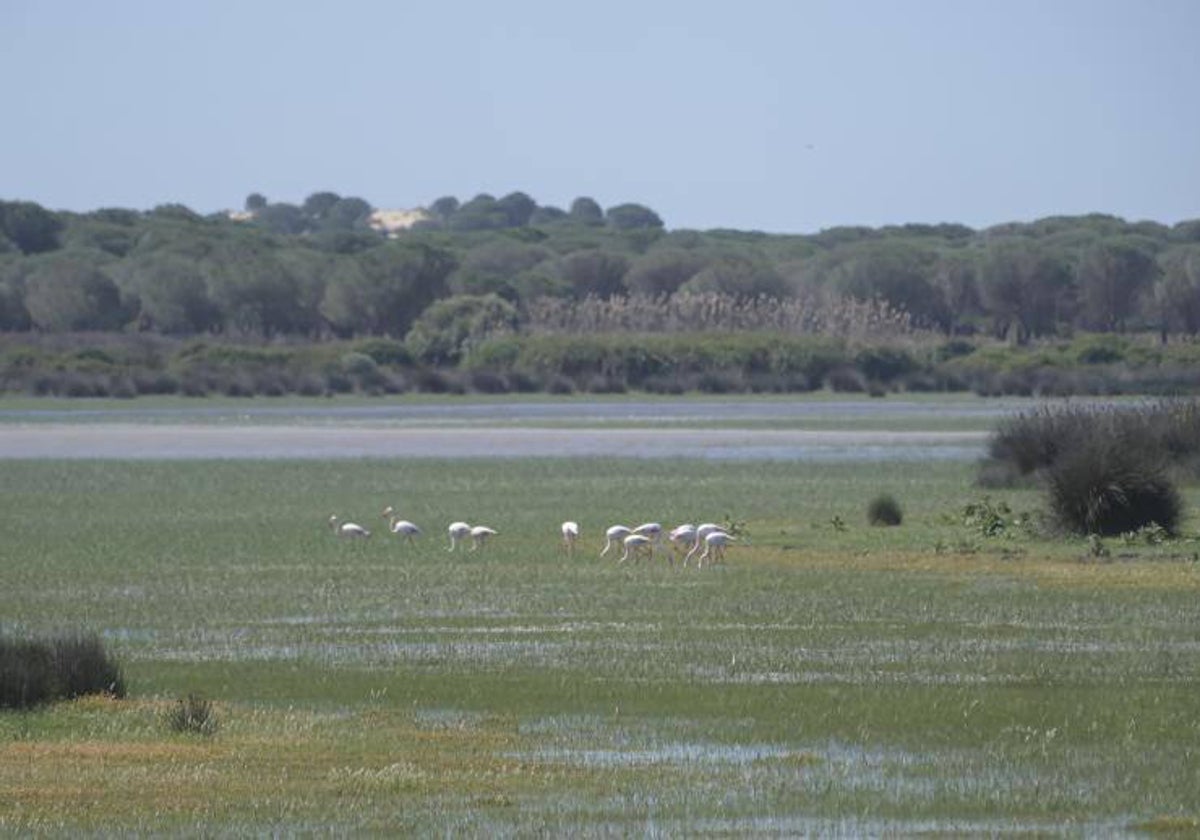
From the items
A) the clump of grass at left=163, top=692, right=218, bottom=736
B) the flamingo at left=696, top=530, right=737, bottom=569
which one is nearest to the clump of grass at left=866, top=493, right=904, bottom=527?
the flamingo at left=696, top=530, right=737, bottom=569

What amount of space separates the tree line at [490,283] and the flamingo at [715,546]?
255 ft

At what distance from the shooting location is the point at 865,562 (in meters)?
→ 28.8

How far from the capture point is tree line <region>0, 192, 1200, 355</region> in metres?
Result: 121

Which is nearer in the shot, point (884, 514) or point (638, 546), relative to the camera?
point (638, 546)

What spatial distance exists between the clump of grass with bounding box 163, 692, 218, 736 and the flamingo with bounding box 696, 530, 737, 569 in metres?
11.9

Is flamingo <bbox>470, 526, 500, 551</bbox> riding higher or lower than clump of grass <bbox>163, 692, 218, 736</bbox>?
lower

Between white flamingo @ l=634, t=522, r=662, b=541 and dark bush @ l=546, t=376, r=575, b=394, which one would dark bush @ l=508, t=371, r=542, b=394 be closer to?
dark bush @ l=546, t=376, r=575, b=394

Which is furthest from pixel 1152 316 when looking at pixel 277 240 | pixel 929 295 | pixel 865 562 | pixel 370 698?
pixel 370 698

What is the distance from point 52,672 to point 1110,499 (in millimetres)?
16480

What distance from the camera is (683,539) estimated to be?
2922 centimetres

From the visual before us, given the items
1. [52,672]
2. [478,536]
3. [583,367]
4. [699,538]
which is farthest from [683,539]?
[583,367]

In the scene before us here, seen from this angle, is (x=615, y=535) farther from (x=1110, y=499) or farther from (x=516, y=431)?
(x=516, y=431)

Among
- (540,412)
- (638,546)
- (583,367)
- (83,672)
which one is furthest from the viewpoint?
(583,367)

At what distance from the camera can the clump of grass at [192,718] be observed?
16.8m
